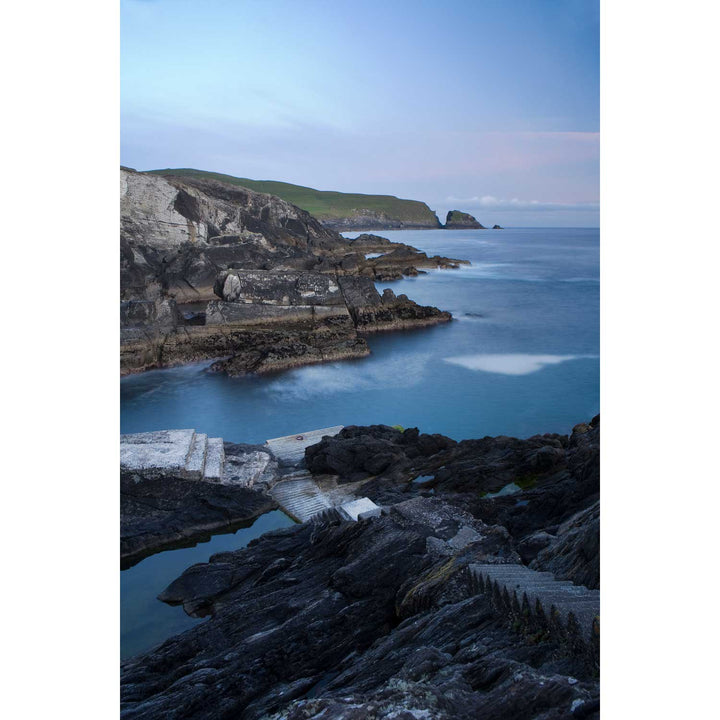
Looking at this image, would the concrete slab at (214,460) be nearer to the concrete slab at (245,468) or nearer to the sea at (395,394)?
the concrete slab at (245,468)

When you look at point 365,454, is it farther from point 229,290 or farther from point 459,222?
point 459,222

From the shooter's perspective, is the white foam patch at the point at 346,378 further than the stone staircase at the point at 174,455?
Yes

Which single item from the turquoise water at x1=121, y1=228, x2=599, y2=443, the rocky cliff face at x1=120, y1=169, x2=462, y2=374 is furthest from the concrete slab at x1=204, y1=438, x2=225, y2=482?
the rocky cliff face at x1=120, y1=169, x2=462, y2=374

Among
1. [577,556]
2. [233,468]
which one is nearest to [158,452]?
[233,468]

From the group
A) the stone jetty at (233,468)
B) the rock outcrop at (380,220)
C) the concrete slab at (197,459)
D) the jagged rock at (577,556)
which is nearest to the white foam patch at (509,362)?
the stone jetty at (233,468)

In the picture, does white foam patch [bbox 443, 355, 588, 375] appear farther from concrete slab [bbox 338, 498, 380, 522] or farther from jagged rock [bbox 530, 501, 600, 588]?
jagged rock [bbox 530, 501, 600, 588]

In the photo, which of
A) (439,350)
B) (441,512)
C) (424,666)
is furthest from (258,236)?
(424,666)
